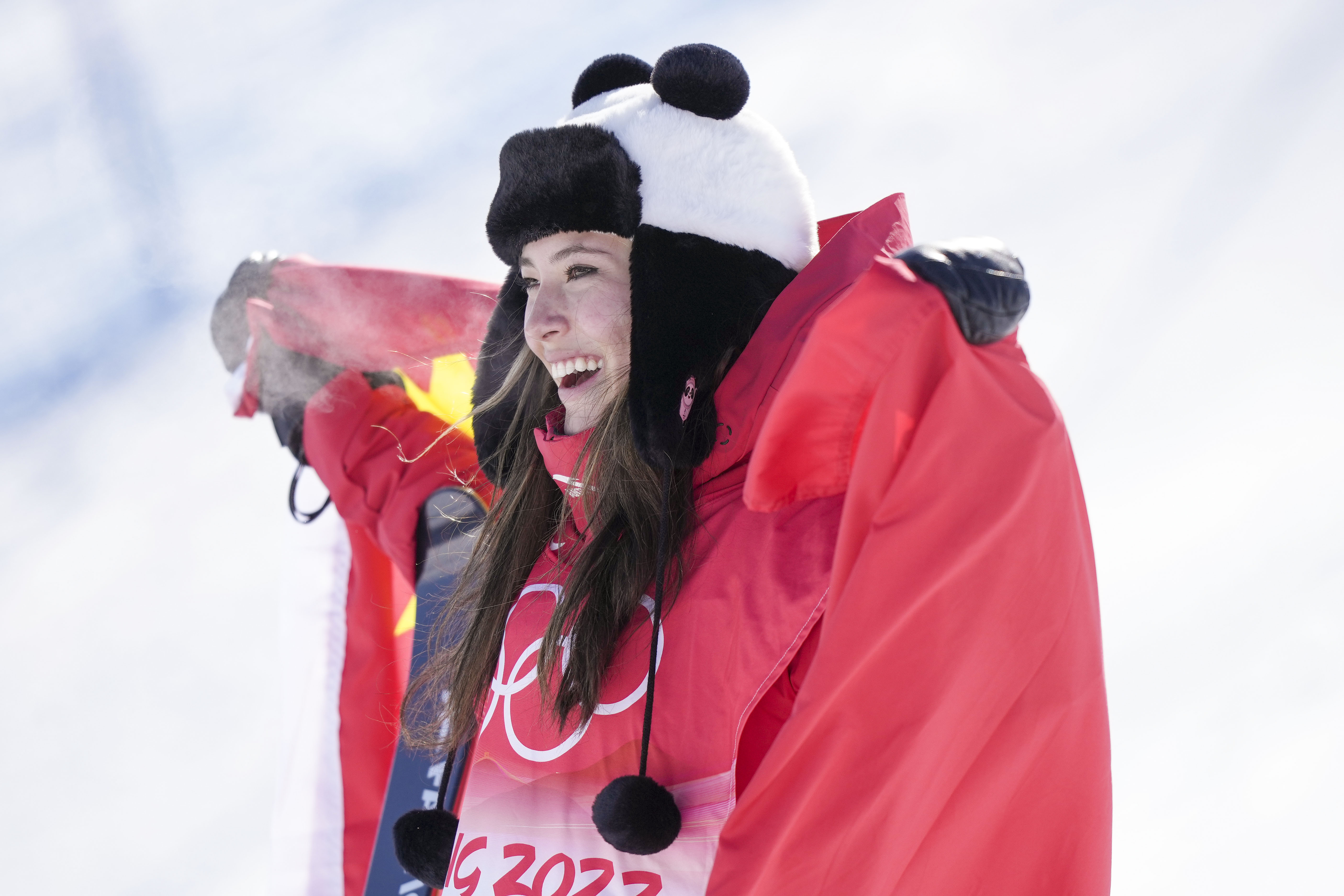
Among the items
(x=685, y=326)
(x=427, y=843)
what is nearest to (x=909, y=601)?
(x=685, y=326)

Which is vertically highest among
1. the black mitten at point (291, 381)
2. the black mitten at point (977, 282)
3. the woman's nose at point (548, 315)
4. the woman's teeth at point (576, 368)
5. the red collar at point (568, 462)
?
the black mitten at point (977, 282)

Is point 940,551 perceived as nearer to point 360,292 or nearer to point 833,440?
point 833,440

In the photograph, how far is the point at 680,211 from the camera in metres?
1.57

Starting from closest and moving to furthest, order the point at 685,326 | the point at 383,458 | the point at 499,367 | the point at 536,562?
the point at 685,326
the point at 536,562
the point at 499,367
the point at 383,458

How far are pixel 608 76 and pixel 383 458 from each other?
3.72 ft

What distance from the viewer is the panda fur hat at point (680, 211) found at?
4.95 feet

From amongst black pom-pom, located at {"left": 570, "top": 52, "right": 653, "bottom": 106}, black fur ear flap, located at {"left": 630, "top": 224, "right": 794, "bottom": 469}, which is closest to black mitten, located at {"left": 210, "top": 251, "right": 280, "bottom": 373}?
black pom-pom, located at {"left": 570, "top": 52, "right": 653, "bottom": 106}

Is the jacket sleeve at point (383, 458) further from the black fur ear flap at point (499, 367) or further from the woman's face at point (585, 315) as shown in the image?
the woman's face at point (585, 315)

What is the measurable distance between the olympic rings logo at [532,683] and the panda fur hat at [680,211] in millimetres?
291

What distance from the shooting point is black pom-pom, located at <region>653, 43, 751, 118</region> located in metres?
1.57

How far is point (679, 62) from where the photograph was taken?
158 cm

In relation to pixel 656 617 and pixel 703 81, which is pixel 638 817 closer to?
pixel 656 617

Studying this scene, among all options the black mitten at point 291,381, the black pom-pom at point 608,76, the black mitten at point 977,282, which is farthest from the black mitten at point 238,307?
the black mitten at point 977,282

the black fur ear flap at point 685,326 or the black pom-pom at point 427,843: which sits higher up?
the black fur ear flap at point 685,326
